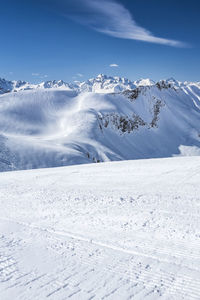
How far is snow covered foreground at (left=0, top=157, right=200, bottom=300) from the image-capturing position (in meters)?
5.00

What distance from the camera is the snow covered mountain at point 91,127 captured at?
158 ft

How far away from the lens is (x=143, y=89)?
126m

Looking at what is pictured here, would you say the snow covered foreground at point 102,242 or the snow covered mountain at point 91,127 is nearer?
the snow covered foreground at point 102,242

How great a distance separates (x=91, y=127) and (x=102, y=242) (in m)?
71.6

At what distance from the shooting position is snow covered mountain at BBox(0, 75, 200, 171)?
48250 mm

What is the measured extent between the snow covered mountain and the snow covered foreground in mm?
31596

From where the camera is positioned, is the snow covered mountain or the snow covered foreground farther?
the snow covered mountain

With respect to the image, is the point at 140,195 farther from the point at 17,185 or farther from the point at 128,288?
the point at 17,185

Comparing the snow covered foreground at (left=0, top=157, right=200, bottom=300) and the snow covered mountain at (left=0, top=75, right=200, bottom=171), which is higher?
the snow covered mountain at (left=0, top=75, right=200, bottom=171)

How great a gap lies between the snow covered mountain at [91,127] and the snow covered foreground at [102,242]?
31596 millimetres

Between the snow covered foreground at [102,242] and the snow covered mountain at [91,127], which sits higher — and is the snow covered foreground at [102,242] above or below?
below

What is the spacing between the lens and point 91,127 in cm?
7781

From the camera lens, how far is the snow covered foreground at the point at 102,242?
5.00m

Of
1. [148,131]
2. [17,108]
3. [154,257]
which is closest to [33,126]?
[17,108]
